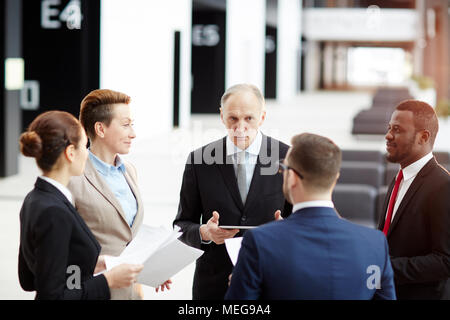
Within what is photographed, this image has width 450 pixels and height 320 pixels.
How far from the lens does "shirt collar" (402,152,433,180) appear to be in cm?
263

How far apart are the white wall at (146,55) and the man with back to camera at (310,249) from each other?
10.5m

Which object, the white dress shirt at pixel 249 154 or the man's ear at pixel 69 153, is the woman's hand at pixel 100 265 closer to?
the man's ear at pixel 69 153

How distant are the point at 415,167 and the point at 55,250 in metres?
1.44

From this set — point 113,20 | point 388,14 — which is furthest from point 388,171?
point 388,14

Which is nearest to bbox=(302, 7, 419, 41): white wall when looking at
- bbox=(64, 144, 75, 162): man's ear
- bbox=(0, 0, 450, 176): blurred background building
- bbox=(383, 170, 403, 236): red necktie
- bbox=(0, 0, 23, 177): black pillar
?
bbox=(0, 0, 450, 176): blurred background building

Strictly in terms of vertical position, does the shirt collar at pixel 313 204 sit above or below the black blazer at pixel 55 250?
above

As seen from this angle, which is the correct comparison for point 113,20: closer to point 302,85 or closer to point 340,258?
point 340,258

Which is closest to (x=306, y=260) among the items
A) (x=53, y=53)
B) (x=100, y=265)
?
(x=100, y=265)

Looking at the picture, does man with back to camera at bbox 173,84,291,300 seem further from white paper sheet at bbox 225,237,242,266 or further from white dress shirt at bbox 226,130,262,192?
white paper sheet at bbox 225,237,242,266

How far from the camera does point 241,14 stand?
74.9ft

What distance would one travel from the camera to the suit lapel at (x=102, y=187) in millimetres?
2562

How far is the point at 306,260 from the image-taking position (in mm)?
1872

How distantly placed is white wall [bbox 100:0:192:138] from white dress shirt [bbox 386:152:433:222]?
9886mm

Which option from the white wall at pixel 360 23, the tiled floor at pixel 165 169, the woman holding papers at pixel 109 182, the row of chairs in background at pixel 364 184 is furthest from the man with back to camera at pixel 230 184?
the white wall at pixel 360 23
